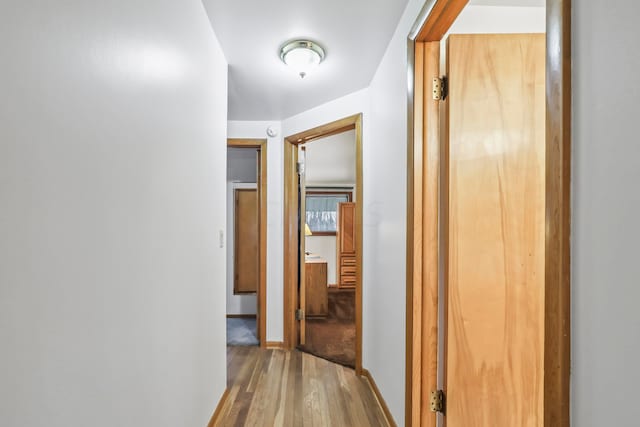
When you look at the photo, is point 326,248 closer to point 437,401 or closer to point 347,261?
point 347,261

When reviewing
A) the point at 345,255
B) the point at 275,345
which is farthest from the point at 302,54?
the point at 345,255

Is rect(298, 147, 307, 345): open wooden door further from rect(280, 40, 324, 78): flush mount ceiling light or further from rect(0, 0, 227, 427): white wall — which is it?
rect(0, 0, 227, 427): white wall

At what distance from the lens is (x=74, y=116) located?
2.28ft

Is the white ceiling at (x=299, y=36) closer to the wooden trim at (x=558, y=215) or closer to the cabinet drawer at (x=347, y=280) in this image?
the wooden trim at (x=558, y=215)

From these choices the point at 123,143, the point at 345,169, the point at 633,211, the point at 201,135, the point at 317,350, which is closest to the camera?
the point at 633,211

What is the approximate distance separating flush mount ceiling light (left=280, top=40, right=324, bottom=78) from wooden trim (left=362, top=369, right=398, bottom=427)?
2263mm

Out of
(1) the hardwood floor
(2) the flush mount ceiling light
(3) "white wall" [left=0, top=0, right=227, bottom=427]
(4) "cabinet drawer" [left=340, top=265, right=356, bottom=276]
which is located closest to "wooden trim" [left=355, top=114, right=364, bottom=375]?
(1) the hardwood floor

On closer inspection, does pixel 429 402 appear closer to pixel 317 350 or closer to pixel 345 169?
pixel 317 350

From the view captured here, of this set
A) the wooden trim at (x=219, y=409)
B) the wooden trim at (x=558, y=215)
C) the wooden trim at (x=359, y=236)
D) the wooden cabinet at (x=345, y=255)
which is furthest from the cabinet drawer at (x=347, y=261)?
the wooden trim at (x=558, y=215)

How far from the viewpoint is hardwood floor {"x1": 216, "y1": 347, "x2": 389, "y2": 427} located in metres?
2.03

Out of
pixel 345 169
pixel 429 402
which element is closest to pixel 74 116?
pixel 429 402

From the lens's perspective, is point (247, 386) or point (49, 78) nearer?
point (49, 78)

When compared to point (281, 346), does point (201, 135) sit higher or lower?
higher

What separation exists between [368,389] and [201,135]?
211 centimetres
